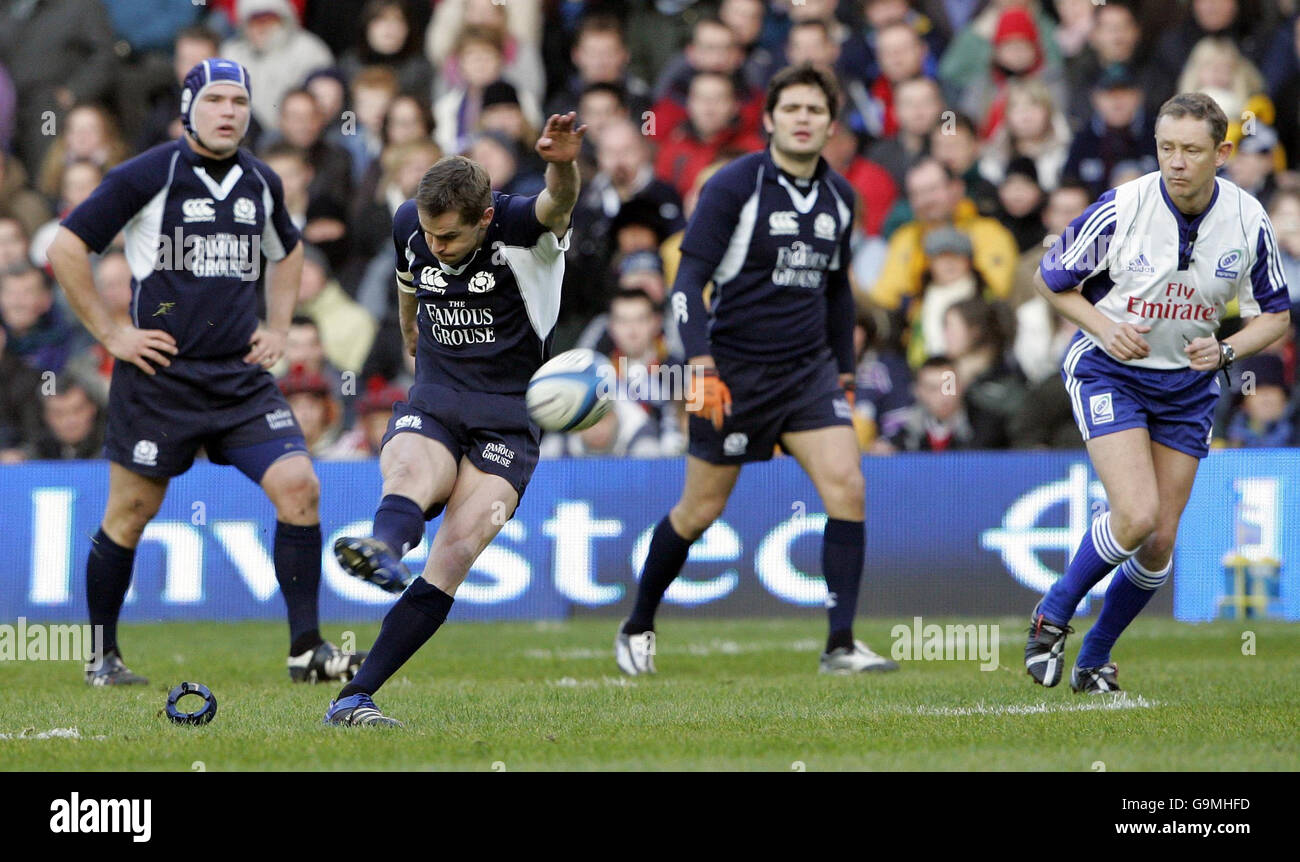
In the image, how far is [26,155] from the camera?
16812 mm

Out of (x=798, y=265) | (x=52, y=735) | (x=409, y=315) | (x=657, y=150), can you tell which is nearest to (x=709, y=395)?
(x=798, y=265)

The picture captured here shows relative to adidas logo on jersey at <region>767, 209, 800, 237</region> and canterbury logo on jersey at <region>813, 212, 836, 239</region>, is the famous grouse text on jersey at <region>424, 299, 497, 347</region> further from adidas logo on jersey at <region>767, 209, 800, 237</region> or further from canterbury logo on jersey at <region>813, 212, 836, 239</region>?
canterbury logo on jersey at <region>813, 212, 836, 239</region>

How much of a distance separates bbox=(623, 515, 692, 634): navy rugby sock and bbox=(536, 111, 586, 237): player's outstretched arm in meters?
2.85

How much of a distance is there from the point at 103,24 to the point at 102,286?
3456 mm

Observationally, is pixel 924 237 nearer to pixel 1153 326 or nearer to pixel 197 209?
pixel 1153 326

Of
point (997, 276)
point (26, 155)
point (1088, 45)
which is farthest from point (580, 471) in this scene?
point (26, 155)

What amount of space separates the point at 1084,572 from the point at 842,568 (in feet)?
5.63

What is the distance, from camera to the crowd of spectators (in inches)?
527

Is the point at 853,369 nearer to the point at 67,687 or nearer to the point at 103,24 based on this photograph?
the point at 67,687

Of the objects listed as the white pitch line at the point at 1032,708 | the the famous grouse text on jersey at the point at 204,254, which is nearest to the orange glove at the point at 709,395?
the white pitch line at the point at 1032,708

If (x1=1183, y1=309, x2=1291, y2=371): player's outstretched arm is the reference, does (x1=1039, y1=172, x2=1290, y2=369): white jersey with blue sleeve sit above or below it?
above

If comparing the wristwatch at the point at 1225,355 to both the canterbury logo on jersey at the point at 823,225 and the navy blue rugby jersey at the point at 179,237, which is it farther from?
the navy blue rugby jersey at the point at 179,237

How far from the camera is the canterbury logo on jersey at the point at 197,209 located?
27.8ft

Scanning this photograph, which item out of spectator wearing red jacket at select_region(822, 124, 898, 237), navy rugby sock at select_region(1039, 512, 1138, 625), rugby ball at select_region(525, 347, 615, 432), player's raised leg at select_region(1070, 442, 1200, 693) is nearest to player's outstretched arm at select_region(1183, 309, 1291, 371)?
player's raised leg at select_region(1070, 442, 1200, 693)
